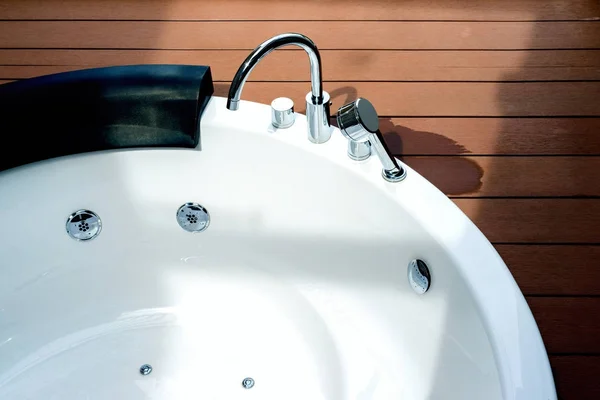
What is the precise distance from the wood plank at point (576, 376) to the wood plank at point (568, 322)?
0.07ft

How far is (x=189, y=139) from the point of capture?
154 cm

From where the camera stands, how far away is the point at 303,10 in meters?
2.33

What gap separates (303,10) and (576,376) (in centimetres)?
151

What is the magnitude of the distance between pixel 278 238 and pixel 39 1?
4.63ft

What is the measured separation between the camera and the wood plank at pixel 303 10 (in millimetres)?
2293

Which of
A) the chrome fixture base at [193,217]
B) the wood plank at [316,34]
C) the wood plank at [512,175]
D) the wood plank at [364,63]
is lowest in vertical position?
the chrome fixture base at [193,217]

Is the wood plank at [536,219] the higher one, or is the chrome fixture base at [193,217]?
the wood plank at [536,219]

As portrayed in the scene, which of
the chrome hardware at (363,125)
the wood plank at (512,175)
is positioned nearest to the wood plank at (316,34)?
the wood plank at (512,175)

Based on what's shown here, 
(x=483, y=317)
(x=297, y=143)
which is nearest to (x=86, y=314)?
(x=297, y=143)

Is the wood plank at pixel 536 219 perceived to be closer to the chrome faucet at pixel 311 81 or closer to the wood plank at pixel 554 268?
the wood plank at pixel 554 268

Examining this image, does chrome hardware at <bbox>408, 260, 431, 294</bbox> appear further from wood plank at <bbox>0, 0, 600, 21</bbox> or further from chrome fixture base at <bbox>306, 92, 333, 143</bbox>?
wood plank at <bbox>0, 0, 600, 21</bbox>

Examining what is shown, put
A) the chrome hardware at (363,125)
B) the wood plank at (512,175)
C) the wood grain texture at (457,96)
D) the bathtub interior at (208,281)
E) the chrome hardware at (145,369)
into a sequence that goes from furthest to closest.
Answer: the wood grain texture at (457,96) → the wood plank at (512,175) → the chrome hardware at (145,369) → the bathtub interior at (208,281) → the chrome hardware at (363,125)

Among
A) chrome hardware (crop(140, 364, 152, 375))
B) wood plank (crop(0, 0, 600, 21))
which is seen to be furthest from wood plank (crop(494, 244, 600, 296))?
wood plank (crop(0, 0, 600, 21))

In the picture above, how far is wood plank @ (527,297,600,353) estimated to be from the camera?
1.43m
